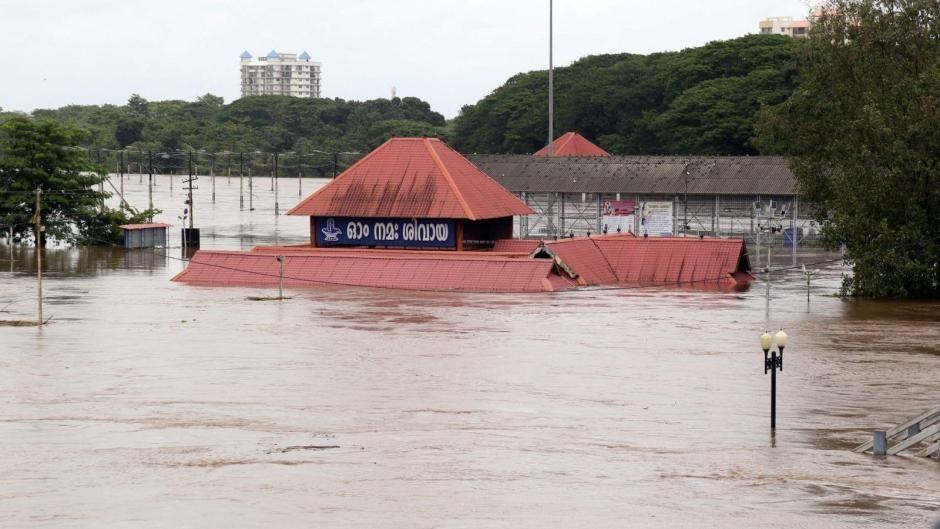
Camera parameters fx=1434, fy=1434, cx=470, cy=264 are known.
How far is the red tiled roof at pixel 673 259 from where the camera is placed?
62.0 m

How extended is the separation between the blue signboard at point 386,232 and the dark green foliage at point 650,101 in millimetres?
46404

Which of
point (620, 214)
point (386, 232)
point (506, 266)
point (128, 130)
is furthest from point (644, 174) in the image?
point (128, 130)

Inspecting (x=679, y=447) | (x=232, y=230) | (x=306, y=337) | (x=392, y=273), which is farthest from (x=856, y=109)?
(x=232, y=230)

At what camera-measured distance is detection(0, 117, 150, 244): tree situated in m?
80.8

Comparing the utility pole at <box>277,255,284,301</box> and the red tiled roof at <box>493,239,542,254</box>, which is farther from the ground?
the red tiled roof at <box>493,239,542,254</box>

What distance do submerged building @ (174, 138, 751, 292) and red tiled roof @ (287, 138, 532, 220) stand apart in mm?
54

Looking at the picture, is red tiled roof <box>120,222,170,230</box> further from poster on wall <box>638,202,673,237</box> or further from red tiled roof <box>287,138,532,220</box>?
poster on wall <box>638,202,673,237</box>

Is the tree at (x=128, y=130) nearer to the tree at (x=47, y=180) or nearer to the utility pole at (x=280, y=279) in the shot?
the tree at (x=47, y=180)

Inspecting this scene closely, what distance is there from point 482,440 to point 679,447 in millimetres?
3842

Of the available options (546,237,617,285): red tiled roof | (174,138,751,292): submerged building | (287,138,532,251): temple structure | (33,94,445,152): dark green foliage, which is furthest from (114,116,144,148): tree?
(546,237,617,285): red tiled roof

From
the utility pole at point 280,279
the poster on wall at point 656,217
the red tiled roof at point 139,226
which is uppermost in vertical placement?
the poster on wall at point 656,217

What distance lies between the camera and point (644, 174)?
78.8 m

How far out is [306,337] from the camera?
4444 cm

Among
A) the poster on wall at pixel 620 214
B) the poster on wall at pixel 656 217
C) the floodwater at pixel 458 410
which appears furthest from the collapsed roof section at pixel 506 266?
the poster on wall at pixel 656 217
